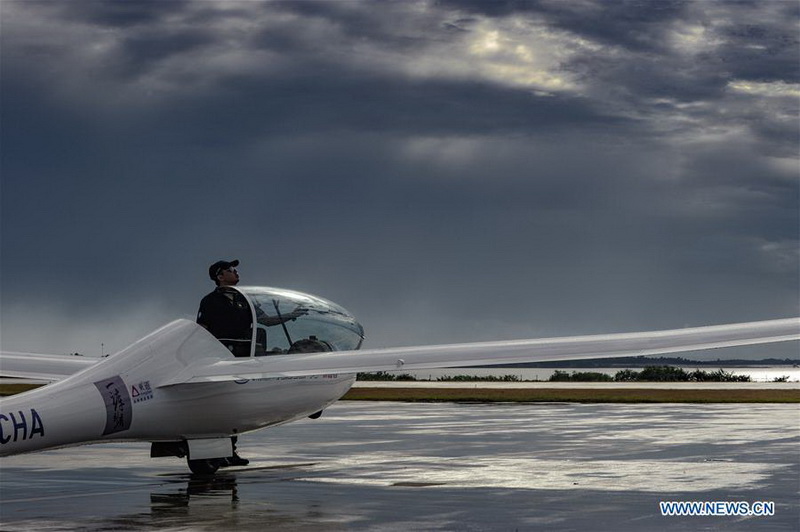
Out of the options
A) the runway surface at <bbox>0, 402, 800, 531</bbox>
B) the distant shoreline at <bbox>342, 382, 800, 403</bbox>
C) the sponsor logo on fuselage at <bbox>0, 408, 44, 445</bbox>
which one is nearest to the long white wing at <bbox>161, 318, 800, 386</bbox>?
the runway surface at <bbox>0, 402, 800, 531</bbox>

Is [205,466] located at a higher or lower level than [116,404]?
lower

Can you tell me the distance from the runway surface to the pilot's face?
118 inches

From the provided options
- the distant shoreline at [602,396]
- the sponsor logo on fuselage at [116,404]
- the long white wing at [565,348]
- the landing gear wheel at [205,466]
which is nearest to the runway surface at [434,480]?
the landing gear wheel at [205,466]

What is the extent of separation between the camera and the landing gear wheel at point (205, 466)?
1781 cm

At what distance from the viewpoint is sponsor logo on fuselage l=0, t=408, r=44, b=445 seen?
13.5m

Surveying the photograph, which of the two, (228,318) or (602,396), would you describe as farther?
(602,396)

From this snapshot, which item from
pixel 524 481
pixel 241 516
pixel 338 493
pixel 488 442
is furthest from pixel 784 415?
pixel 241 516

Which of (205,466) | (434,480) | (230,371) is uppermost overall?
(230,371)

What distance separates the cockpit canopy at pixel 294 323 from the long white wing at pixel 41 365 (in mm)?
3827

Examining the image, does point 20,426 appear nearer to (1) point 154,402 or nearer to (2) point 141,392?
(2) point 141,392

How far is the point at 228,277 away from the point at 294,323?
134 centimetres

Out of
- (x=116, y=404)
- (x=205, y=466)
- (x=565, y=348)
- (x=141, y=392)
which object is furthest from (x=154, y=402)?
(x=565, y=348)

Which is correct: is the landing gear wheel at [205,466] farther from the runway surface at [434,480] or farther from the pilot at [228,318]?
the pilot at [228,318]

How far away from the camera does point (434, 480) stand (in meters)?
17.4
